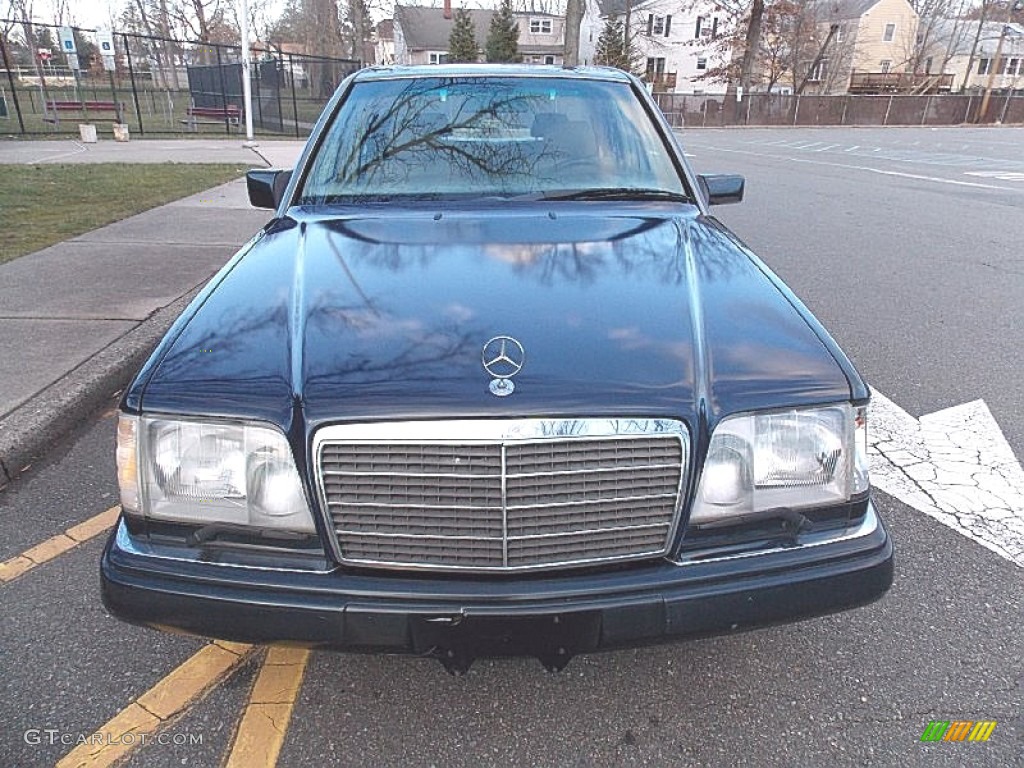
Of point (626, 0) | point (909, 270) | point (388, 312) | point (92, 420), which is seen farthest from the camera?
point (626, 0)

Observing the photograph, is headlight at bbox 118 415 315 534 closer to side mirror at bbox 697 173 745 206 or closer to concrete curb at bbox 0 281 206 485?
concrete curb at bbox 0 281 206 485

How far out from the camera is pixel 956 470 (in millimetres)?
3188

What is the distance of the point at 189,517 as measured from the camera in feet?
5.53

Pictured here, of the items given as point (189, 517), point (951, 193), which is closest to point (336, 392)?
point (189, 517)

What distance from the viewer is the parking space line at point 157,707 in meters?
1.79

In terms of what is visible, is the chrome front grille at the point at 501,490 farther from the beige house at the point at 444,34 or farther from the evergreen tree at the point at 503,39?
the beige house at the point at 444,34

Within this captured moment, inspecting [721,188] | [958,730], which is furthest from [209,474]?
[721,188]

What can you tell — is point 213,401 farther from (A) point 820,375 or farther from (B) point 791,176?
(B) point 791,176

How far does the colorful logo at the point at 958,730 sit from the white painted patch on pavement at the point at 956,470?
2.96 feet

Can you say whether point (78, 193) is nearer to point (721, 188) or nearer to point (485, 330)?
point (721, 188)

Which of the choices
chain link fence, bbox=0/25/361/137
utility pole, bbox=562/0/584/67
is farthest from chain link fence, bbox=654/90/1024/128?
chain link fence, bbox=0/25/361/137

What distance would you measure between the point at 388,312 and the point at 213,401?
0.48 meters

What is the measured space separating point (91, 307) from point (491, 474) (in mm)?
4353

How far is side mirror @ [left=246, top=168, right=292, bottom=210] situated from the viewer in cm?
316
